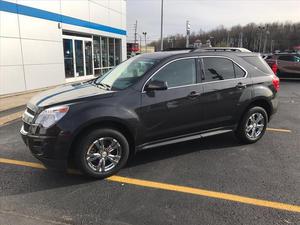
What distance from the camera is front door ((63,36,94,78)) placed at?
1596cm

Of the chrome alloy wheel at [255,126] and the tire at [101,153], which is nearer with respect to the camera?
the tire at [101,153]

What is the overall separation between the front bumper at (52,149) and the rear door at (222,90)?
2336 millimetres

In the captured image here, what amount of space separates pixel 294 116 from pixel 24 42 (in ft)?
34.9

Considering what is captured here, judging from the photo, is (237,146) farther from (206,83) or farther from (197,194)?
(197,194)

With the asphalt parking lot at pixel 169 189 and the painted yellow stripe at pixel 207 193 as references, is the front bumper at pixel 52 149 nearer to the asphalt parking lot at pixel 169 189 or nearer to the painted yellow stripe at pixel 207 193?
the asphalt parking lot at pixel 169 189

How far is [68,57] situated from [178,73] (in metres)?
12.6

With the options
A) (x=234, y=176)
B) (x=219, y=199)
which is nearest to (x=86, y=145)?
(x=219, y=199)

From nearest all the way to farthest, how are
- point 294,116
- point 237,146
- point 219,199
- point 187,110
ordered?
point 219,199
point 187,110
point 237,146
point 294,116

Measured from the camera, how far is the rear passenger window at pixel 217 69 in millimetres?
5008

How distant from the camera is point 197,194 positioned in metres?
3.71

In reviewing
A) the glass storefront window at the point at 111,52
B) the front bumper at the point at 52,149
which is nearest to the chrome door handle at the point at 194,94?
the front bumper at the point at 52,149

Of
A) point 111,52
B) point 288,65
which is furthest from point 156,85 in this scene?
point 111,52

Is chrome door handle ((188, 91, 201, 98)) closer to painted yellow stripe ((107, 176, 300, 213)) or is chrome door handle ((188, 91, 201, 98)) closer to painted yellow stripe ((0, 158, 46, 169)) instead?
painted yellow stripe ((107, 176, 300, 213))

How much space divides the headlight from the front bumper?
191mm
